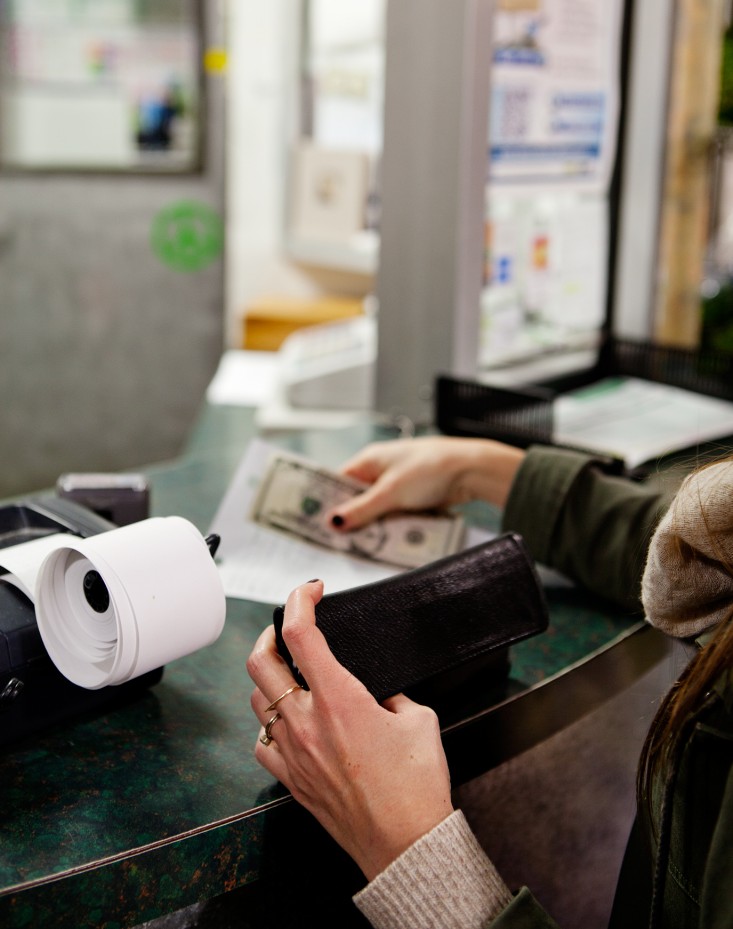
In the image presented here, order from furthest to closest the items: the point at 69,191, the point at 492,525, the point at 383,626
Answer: the point at 69,191 → the point at 492,525 → the point at 383,626

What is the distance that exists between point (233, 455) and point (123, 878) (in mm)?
957

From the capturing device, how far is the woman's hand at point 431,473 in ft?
4.17

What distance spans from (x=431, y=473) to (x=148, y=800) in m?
0.60

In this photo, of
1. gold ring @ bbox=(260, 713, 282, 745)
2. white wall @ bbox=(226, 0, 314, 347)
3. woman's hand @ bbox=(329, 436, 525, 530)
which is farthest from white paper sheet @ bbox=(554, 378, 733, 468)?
white wall @ bbox=(226, 0, 314, 347)

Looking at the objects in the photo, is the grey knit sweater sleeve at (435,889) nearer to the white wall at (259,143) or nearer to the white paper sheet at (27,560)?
the white paper sheet at (27,560)

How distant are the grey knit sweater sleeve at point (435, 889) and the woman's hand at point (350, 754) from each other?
0.01 m

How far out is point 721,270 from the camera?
326cm

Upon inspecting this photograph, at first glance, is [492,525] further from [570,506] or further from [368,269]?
[368,269]

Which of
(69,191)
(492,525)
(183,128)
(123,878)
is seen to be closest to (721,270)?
(183,128)

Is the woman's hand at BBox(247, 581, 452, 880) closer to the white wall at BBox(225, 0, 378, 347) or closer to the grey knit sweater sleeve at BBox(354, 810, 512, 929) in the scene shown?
the grey knit sweater sleeve at BBox(354, 810, 512, 929)

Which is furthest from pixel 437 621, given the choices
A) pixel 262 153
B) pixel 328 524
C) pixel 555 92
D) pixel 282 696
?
pixel 262 153

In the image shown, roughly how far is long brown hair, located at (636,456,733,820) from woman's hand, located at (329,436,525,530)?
1.78ft

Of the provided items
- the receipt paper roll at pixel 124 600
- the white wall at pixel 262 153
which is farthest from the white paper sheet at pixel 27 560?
the white wall at pixel 262 153

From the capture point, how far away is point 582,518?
123cm
